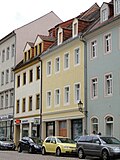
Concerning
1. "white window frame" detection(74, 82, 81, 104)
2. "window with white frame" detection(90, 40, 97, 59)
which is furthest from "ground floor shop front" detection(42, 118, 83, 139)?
"window with white frame" detection(90, 40, 97, 59)

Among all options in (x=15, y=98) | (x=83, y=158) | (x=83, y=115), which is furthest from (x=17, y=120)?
(x=83, y=158)

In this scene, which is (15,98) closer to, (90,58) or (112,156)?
(90,58)

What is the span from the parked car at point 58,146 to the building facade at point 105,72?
10.7 ft

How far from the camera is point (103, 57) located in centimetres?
3278

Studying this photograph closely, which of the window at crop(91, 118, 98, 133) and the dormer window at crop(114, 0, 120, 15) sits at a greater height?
the dormer window at crop(114, 0, 120, 15)

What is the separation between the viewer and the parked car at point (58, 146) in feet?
98.4

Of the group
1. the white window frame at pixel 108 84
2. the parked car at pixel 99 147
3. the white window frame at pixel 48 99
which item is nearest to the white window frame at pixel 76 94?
the white window frame at pixel 108 84

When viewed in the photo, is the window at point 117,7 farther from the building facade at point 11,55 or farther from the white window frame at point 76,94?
the building facade at point 11,55

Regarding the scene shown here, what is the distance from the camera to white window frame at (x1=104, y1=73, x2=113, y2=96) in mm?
31641

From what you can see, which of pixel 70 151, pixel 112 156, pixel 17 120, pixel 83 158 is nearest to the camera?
pixel 112 156

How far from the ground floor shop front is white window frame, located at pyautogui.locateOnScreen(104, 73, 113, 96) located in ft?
15.7

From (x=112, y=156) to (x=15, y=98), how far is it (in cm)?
2897

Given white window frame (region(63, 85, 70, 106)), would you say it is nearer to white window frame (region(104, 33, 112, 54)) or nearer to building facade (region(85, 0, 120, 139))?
building facade (region(85, 0, 120, 139))

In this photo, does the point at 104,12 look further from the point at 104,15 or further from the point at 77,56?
the point at 77,56
